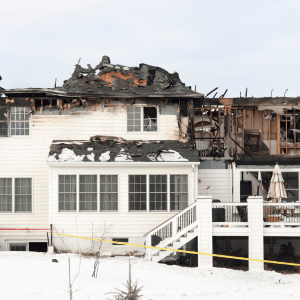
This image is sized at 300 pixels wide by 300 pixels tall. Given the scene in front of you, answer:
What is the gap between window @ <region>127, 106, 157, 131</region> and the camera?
69.2 feet

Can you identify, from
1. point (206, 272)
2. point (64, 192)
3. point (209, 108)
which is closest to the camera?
point (206, 272)

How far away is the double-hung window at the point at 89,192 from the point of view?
19.0m

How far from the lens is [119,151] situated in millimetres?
19469

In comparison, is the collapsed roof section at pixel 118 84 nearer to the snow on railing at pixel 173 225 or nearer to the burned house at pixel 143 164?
the burned house at pixel 143 164

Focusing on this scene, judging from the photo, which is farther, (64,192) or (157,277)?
(64,192)

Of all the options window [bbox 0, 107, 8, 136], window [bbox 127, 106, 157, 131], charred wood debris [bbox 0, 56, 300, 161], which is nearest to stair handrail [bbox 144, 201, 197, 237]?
charred wood debris [bbox 0, 56, 300, 161]

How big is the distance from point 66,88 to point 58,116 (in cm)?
153

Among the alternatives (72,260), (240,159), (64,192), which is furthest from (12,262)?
Result: (240,159)

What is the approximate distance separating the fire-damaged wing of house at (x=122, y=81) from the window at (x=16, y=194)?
4954 millimetres

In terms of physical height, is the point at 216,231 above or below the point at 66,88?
below

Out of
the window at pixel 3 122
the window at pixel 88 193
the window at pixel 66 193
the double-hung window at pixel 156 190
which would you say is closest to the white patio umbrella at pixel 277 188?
the double-hung window at pixel 156 190

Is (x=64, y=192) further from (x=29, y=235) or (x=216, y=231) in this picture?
(x=216, y=231)

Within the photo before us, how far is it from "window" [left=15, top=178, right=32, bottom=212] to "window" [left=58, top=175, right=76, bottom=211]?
2314 millimetres

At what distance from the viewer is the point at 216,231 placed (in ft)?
56.4
